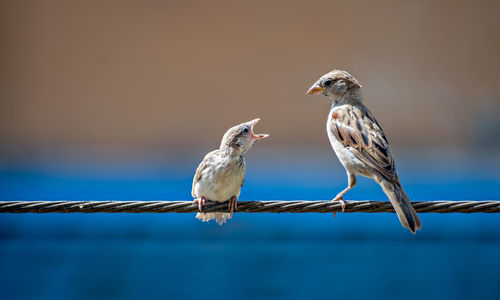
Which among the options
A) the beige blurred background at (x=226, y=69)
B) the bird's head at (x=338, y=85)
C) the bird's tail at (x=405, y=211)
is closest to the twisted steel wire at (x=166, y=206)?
the bird's tail at (x=405, y=211)

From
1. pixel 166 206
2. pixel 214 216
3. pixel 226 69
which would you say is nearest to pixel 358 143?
pixel 214 216

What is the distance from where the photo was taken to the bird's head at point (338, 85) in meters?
4.29

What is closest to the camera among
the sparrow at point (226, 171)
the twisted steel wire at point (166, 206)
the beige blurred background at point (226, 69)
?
the twisted steel wire at point (166, 206)

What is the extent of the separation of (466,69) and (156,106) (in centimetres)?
490

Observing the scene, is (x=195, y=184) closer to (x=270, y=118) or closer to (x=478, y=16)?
(x=270, y=118)

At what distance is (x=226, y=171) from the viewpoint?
368cm

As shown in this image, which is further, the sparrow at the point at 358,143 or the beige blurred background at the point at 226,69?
the beige blurred background at the point at 226,69

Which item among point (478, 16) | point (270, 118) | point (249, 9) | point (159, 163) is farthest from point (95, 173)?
point (478, 16)

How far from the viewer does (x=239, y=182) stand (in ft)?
12.2

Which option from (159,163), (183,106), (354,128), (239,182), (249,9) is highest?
(249,9)

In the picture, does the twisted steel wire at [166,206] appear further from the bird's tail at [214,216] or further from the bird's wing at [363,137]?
the bird's tail at [214,216]

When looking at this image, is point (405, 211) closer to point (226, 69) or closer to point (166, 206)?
point (166, 206)

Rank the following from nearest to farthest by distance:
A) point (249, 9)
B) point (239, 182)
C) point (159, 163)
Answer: point (239, 182) < point (249, 9) < point (159, 163)

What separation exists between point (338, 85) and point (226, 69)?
4.32 metres
